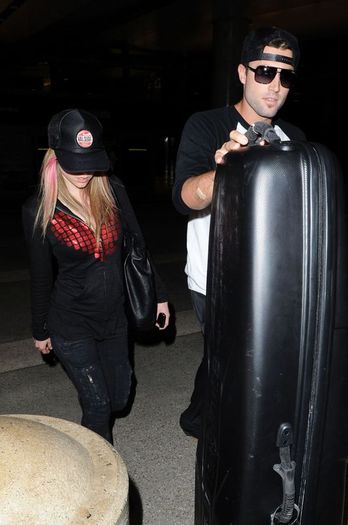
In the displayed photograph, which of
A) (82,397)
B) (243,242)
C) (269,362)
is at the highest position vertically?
(243,242)

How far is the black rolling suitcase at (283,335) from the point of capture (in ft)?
3.68

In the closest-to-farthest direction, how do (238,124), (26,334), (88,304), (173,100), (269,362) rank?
(269,362) → (238,124) → (88,304) → (26,334) → (173,100)

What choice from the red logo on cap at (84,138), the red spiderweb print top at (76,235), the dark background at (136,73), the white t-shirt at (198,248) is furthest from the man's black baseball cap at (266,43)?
the dark background at (136,73)

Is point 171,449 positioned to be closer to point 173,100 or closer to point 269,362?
point 269,362

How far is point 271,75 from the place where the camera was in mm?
2045

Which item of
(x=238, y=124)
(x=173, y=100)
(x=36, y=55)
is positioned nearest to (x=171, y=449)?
(x=238, y=124)

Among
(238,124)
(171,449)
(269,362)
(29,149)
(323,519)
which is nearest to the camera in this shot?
(269,362)

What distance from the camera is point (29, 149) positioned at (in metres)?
18.8

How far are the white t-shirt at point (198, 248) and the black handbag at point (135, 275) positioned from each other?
0.28m

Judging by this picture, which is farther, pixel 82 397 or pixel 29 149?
pixel 29 149

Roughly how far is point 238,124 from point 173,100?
21252 mm

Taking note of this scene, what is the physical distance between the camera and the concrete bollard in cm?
123

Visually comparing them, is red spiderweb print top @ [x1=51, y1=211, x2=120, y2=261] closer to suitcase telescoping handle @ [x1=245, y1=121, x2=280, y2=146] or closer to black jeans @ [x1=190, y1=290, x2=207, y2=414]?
black jeans @ [x1=190, y1=290, x2=207, y2=414]

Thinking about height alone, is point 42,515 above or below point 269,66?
below
